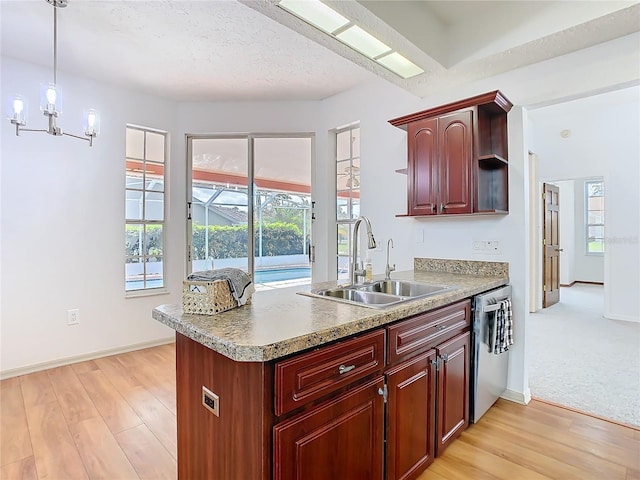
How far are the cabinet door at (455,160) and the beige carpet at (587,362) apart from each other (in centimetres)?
115

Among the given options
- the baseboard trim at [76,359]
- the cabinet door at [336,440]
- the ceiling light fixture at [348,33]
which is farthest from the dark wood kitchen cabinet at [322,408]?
the baseboard trim at [76,359]

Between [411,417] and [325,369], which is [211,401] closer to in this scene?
[325,369]

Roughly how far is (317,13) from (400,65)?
85 cm

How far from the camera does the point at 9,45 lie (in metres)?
2.81

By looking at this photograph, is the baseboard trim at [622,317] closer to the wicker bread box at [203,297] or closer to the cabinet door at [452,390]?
the cabinet door at [452,390]

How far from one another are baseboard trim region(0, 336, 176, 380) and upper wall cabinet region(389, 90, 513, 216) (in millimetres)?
3088

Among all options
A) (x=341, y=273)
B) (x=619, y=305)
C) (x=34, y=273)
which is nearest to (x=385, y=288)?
(x=341, y=273)

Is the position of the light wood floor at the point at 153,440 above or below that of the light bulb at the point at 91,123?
below

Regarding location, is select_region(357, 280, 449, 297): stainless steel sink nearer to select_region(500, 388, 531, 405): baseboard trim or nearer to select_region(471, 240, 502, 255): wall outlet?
select_region(471, 240, 502, 255): wall outlet

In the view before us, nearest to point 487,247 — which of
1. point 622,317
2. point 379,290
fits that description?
point 379,290

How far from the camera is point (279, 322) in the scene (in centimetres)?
130

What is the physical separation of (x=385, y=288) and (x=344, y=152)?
206 centimetres

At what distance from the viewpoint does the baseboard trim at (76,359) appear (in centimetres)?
305

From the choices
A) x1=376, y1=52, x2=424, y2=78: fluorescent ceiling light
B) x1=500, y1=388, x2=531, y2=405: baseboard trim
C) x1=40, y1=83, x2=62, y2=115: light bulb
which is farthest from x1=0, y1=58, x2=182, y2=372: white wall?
x1=500, y1=388, x2=531, y2=405: baseboard trim
